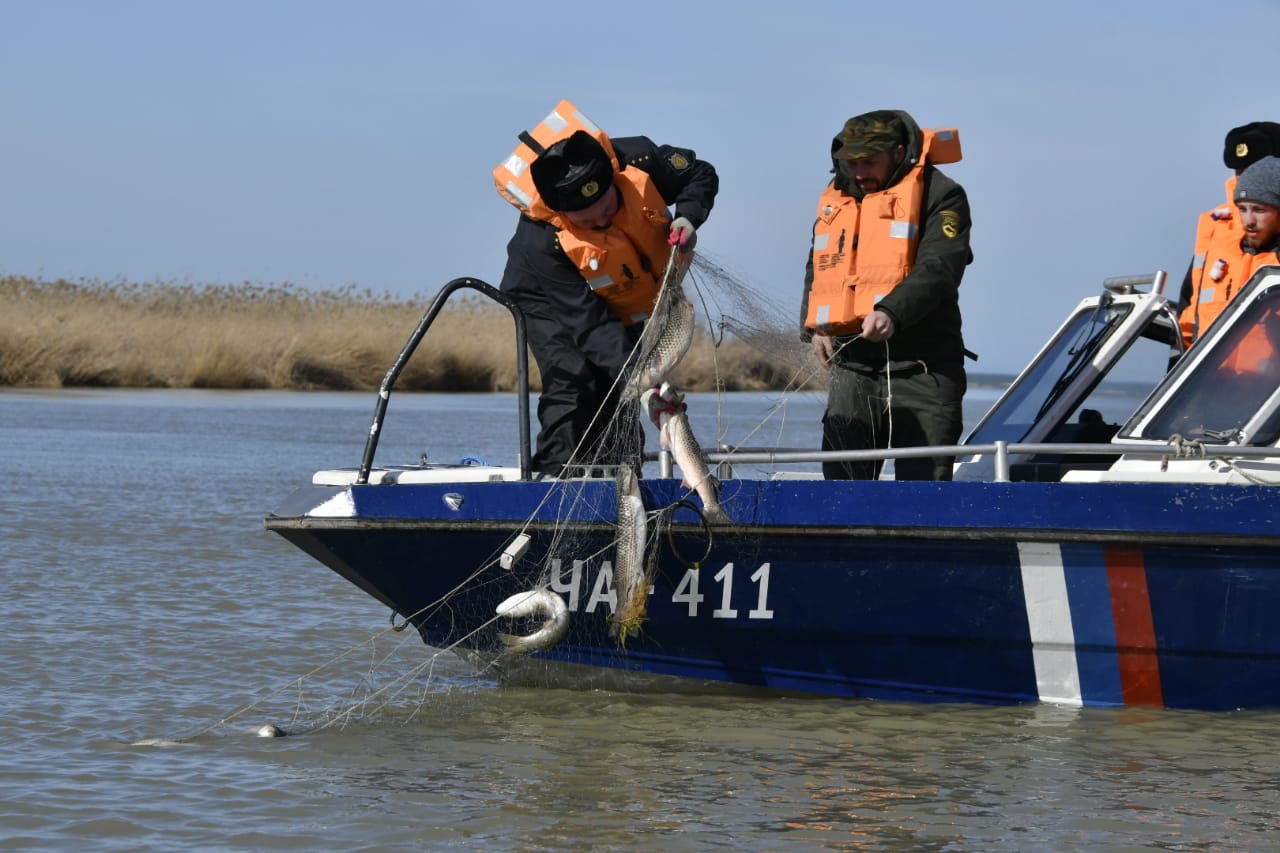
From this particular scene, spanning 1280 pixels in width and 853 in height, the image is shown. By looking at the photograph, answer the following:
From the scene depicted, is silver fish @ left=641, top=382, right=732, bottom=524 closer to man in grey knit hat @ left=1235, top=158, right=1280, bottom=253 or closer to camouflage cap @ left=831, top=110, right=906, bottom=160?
camouflage cap @ left=831, top=110, right=906, bottom=160

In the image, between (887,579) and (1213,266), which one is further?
(1213,266)

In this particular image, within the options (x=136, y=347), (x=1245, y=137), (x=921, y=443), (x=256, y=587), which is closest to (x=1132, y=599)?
(x=921, y=443)

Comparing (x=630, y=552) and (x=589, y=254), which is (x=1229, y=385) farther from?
(x=589, y=254)

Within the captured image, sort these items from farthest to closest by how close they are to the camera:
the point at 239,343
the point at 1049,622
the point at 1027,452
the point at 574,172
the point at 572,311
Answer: the point at 239,343 → the point at 572,311 → the point at 574,172 → the point at 1049,622 → the point at 1027,452

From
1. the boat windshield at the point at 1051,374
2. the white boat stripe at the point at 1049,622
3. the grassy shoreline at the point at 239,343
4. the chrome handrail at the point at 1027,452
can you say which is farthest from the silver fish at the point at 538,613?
the grassy shoreline at the point at 239,343

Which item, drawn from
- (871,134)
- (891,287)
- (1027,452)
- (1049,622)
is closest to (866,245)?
(891,287)

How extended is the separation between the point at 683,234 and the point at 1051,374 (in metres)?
1.73

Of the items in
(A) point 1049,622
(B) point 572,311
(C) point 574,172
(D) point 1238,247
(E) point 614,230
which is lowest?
(A) point 1049,622

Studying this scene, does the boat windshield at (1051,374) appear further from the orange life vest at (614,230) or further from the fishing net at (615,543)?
the orange life vest at (614,230)

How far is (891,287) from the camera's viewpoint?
19.8 ft

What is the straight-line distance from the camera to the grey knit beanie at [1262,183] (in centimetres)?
580

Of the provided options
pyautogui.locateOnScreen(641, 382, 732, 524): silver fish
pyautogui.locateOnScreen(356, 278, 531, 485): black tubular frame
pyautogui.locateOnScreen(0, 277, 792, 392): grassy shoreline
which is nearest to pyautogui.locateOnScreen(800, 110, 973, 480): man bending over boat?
pyautogui.locateOnScreen(641, 382, 732, 524): silver fish

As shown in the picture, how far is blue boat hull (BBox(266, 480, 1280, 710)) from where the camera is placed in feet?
17.8

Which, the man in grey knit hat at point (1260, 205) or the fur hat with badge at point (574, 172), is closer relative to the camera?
the man in grey knit hat at point (1260, 205)
